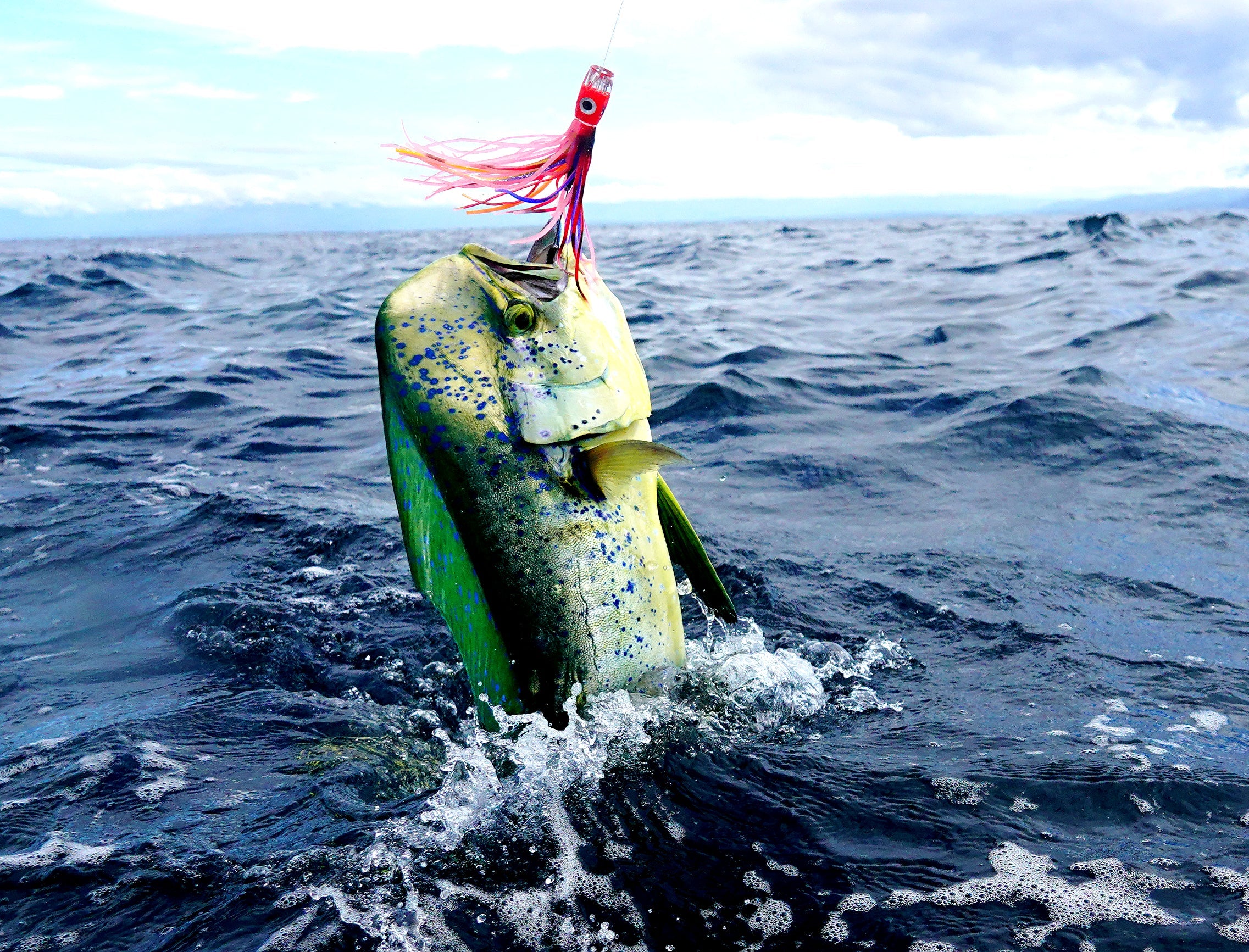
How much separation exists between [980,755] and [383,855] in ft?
7.29

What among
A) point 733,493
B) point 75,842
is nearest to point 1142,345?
point 733,493

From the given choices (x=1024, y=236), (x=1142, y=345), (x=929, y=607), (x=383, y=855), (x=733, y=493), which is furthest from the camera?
(x=1024, y=236)

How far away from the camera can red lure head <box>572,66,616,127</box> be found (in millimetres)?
2975

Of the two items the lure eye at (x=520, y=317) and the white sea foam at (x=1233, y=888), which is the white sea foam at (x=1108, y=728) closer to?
the white sea foam at (x=1233, y=888)

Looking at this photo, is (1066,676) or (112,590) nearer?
(1066,676)

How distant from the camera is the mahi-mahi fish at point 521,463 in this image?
315cm

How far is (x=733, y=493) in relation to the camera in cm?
691

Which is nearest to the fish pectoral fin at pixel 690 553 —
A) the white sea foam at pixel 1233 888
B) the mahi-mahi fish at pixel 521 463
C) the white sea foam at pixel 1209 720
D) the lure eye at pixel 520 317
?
the mahi-mahi fish at pixel 521 463

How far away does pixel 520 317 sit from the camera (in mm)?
3172

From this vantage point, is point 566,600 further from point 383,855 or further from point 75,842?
point 75,842

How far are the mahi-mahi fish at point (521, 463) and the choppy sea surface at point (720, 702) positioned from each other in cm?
32

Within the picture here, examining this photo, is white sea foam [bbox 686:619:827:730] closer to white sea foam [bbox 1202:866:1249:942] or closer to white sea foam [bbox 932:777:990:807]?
white sea foam [bbox 932:777:990:807]

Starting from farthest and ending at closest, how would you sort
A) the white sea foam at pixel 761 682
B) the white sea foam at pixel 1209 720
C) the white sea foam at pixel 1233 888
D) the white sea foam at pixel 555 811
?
the white sea foam at pixel 761 682, the white sea foam at pixel 1209 720, the white sea foam at pixel 555 811, the white sea foam at pixel 1233 888

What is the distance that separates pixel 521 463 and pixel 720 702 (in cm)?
146
